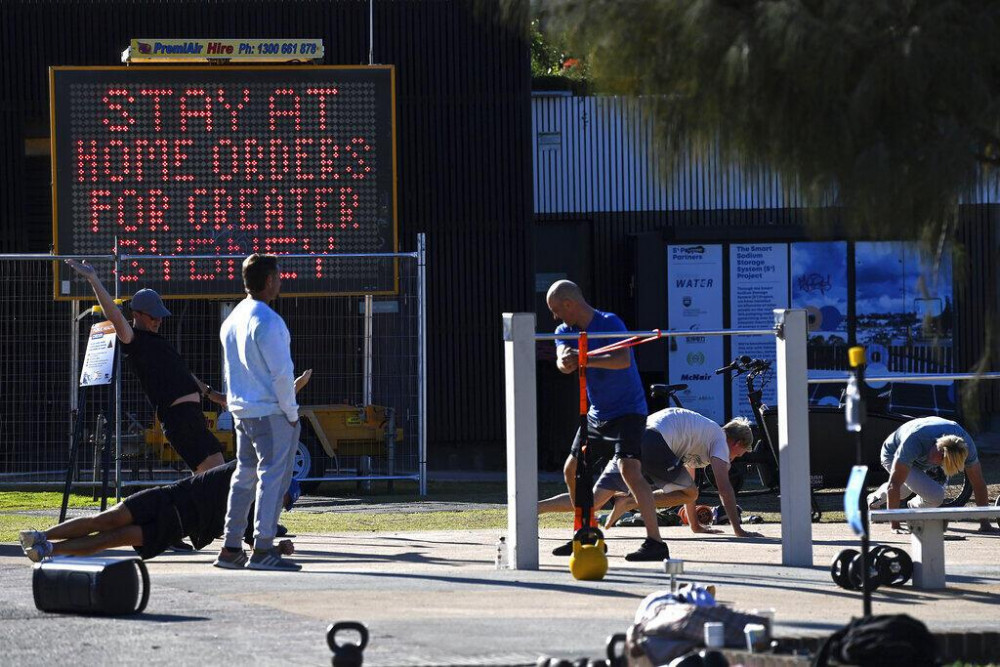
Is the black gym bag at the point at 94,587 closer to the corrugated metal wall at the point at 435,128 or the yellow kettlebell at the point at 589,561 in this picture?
the yellow kettlebell at the point at 589,561

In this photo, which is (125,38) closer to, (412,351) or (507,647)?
(412,351)

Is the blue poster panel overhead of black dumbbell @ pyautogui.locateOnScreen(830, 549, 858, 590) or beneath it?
overhead

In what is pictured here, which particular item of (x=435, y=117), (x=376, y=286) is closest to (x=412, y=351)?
(x=376, y=286)

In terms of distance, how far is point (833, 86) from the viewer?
5395 millimetres

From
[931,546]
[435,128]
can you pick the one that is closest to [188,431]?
[931,546]

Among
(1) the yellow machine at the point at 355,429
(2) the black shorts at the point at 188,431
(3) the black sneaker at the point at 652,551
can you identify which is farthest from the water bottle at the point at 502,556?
(1) the yellow machine at the point at 355,429

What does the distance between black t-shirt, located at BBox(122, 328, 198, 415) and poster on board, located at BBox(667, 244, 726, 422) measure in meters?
12.5

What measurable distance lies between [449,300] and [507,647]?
590 inches

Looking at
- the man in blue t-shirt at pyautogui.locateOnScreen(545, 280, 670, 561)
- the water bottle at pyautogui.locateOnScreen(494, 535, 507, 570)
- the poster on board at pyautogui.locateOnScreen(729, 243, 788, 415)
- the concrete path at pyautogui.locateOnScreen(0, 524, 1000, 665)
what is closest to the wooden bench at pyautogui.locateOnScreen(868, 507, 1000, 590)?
the concrete path at pyautogui.locateOnScreen(0, 524, 1000, 665)

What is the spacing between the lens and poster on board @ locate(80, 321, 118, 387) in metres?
12.6

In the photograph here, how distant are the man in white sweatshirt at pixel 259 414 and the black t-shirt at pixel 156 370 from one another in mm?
1462

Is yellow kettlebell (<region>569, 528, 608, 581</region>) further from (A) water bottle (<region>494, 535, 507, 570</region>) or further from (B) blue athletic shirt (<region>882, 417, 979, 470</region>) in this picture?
(B) blue athletic shirt (<region>882, 417, 979, 470</region>)

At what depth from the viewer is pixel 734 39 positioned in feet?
18.0

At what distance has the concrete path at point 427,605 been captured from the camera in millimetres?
6336
